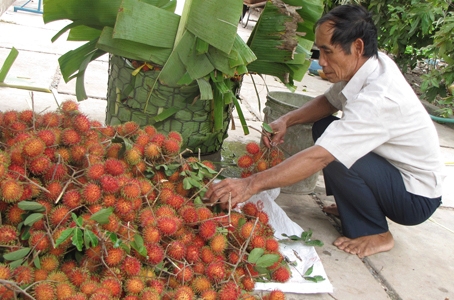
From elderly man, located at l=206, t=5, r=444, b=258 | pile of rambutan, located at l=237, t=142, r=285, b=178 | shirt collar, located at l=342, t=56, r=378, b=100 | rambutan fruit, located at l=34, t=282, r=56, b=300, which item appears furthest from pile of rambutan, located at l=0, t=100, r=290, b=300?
shirt collar, located at l=342, t=56, r=378, b=100

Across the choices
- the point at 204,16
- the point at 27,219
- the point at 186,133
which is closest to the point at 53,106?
the point at 186,133

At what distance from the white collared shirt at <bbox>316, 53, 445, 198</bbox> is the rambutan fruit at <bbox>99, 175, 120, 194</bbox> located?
71 cm

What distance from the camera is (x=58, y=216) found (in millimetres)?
1250

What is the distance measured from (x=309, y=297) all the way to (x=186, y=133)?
0.89m

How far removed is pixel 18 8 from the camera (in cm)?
570

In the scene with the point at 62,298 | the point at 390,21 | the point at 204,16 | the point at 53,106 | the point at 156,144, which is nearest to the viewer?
the point at 62,298

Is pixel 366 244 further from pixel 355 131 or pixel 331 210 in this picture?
pixel 355 131

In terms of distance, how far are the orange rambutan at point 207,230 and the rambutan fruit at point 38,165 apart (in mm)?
479

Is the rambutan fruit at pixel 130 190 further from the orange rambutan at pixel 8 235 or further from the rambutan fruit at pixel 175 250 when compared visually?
the orange rambutan at pixel 8 235

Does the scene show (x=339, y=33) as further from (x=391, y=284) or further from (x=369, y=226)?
(x=391, y=284)

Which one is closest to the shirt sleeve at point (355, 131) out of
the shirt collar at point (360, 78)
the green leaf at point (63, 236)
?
the shirt collar at point (360, 78)

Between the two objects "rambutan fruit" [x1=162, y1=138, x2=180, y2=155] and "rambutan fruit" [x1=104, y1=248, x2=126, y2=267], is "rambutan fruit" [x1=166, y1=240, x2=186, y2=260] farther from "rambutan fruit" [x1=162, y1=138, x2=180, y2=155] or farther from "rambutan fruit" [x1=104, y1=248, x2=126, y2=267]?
"rambutan fruit" [x1=162, y1=138, x2=180, y2=155]

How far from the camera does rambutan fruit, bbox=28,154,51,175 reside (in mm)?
1320

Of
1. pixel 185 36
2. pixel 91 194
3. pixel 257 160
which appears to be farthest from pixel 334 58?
pixel 91 194
